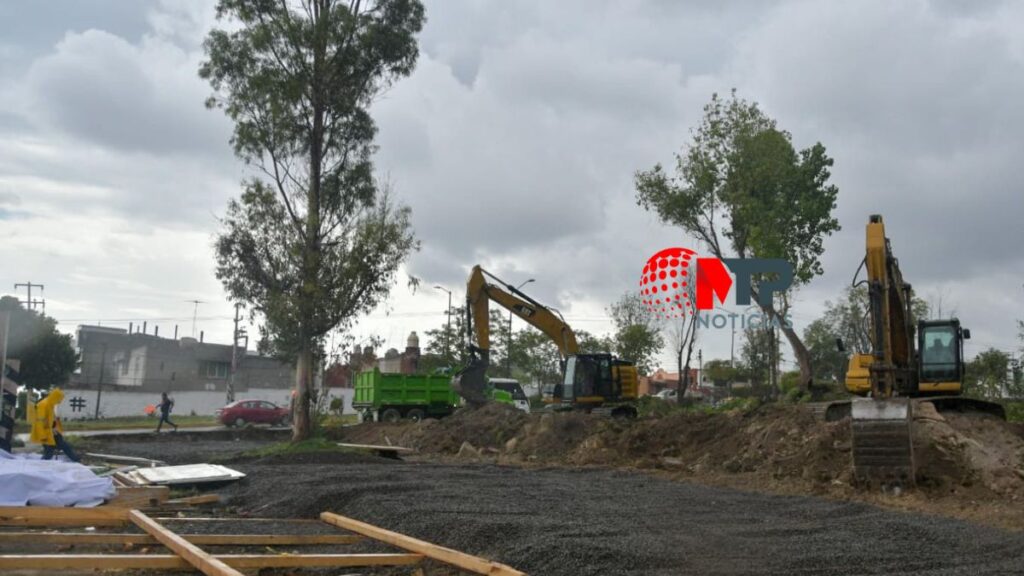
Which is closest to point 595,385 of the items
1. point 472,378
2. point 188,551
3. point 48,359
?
point 472,378

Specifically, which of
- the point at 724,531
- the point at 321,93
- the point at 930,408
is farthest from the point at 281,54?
the point at 724,531

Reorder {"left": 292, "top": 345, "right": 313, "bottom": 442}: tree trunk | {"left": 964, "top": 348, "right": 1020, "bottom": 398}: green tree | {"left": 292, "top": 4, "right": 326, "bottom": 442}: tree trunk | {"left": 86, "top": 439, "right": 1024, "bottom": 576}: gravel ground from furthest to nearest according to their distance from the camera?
1. {"left": 964, "top": 348, "right": 1020, "bottom": 398}: green tree
2. {"left": 292, "top": 345, "right": 313, "bottom": 442}: tree trunk
3. {"left": 292, "top": 4, "right": 326, "bottom": 442}: tree trunk
4. {"left": 86, "top": 439, "right": 1024, "bottom": 576}: gravel ground

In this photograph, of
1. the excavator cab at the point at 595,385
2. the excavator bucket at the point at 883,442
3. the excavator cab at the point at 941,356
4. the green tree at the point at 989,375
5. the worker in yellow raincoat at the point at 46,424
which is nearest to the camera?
the excavator bucket at the point at 883,442

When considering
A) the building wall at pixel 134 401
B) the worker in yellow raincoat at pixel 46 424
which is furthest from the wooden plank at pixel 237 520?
the building wall at pixel 134 401

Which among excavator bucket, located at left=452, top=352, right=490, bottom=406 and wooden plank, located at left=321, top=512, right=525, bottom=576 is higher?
excavator bucket, located at left=452, top=352, right=490, bottom=406

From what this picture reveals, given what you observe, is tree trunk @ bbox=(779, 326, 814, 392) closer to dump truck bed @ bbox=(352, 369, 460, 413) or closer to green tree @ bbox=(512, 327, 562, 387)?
dump truck bed @ bbox=(352, 369, 460, 413)

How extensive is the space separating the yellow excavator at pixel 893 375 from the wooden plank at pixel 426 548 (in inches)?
349

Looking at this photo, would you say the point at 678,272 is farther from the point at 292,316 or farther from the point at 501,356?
the point at 501,356

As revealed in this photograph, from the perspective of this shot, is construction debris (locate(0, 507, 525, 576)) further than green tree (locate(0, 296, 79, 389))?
No

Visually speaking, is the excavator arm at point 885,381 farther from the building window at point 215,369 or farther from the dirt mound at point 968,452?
the building window at point 215,369

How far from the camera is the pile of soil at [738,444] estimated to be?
49.3 feet

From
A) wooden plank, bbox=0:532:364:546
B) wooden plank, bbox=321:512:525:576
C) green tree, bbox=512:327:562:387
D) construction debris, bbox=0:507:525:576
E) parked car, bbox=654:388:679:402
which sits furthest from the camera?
green tree, bbox=512:327:562:387

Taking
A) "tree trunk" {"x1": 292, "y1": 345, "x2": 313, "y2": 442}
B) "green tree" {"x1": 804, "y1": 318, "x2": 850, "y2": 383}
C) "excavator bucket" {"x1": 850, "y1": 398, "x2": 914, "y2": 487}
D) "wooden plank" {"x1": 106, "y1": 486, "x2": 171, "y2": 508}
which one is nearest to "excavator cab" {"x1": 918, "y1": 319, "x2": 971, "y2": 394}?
"excavator bucket" {"x1": 850, "y1": 398, "x2": 914, "y2": 487}

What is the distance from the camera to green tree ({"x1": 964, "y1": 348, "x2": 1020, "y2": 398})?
3281cm
